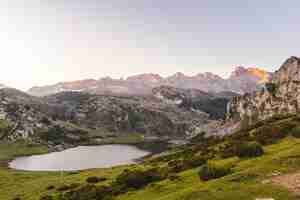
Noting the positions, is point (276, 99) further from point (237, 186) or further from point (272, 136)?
point (237, 186)

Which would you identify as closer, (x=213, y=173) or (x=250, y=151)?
(x=213, y=173)

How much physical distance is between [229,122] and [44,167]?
4427 inches

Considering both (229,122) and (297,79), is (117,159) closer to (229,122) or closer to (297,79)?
(229,122)

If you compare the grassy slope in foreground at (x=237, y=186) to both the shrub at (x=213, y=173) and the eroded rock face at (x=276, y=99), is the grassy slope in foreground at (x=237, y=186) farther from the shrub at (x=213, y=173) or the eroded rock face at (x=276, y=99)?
the eroded rock face at (x=276, y=99)

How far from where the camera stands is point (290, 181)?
2298 centimetres

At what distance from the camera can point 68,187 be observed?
175 ft

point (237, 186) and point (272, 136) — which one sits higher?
point (272, 136)

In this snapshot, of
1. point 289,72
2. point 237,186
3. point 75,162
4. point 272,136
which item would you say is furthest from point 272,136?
point 289,72

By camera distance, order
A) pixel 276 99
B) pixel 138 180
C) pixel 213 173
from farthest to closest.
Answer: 1. pixel 276 99
2. pixel 138 180
3. pixel 213 173

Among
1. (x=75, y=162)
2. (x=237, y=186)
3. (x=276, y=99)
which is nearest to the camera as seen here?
(x=237, y=186)

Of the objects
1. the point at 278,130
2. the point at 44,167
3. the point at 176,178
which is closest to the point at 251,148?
the point at 176,178

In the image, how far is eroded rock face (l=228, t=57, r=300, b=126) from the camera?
15375 cm

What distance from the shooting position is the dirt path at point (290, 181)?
21.6 meters

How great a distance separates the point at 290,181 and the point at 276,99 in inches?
6025
